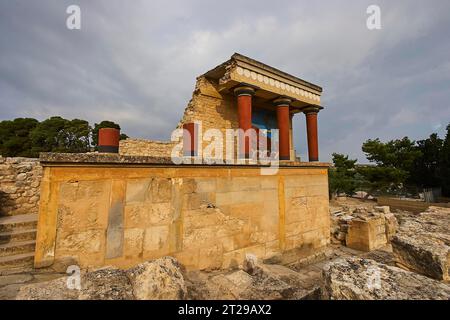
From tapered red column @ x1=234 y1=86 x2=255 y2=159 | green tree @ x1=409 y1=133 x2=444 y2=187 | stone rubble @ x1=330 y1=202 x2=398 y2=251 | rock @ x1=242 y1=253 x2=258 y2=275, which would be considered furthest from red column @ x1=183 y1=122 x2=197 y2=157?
green tree @ x1=409 y1=133 x2=444 y2=187

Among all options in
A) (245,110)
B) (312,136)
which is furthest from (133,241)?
(312,136)

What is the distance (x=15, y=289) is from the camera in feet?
6.23

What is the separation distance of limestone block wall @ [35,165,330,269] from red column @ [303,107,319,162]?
15.4 ft

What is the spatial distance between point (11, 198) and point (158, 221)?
438 centimetres

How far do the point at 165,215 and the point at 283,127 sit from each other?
21.1 feet

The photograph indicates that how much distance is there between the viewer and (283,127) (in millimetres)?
8289

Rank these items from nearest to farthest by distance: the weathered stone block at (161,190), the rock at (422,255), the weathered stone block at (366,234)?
the rock at (422,255) → the weathered stone block at (161,190) → the weathered stone block at (366,234)

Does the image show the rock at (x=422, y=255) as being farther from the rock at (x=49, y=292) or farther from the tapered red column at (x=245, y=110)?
the tapered red column at (x=245, y=110)

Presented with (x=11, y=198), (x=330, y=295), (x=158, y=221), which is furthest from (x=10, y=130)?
(x=330, y=295)

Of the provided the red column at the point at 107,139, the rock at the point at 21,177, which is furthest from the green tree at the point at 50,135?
the red column at the point at 107,139

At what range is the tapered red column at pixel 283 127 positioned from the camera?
807 centimetres

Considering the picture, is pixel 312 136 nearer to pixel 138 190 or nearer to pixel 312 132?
pixel 312 132

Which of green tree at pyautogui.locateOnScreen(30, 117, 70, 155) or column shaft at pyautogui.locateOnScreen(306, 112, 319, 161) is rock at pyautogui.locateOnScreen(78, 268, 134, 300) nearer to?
column shaft at pyautogui.locateOnScreen(306, 112, 319, 161)

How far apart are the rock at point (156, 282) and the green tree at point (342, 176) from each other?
23176 mm
